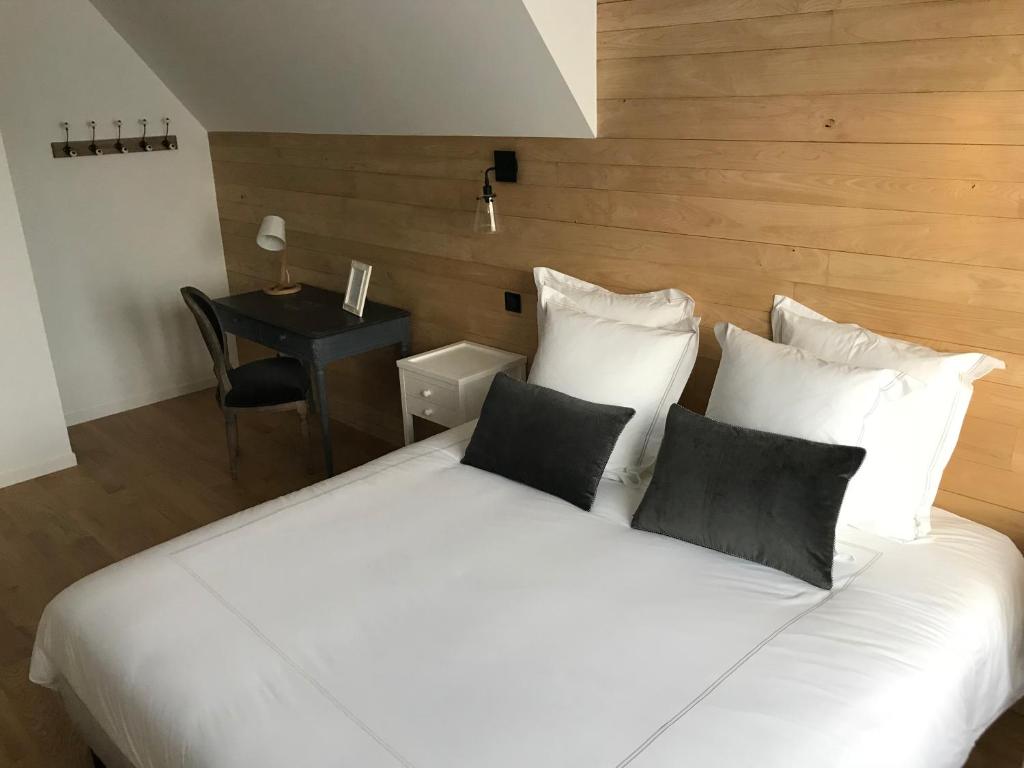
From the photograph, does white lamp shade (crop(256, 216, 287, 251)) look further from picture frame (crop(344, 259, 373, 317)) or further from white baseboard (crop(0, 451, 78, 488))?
white baseboard (crop(0, 451, 78, 488))

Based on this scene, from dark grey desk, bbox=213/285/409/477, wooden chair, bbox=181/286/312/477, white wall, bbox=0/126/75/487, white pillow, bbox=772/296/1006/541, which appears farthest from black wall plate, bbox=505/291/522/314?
white wall, bbox=0/126/75/487

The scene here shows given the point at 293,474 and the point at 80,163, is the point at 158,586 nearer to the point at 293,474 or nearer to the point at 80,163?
the point at 293,474

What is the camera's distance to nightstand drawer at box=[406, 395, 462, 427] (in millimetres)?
3095

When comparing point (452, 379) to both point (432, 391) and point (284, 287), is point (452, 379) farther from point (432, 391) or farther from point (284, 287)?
point (284, 287)

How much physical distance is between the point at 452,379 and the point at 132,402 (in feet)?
7.86

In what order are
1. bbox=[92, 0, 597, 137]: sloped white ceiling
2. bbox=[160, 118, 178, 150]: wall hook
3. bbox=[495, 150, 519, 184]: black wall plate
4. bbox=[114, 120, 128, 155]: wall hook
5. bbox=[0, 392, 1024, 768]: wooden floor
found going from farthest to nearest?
bbox=[160, 118, 178, 150]: wall hook < bbox=[114, 120, 128, 155]: wall hook < bbox=[495, 150, 519, 184]: black wall plate < bbox=[92, 0, 597, 137]: sloped white ceiling < bbox=[0, 392, 1024, 768]: wooden floor

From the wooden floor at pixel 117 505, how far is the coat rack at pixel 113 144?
4.38ft

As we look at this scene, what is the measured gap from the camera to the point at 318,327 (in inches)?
133

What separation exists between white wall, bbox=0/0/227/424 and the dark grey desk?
36.3 inches

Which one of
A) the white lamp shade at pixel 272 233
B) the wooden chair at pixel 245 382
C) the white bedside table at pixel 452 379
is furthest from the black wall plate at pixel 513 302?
the white lamp shade at pixel 272 233

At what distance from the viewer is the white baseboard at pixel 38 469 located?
3.68 metres

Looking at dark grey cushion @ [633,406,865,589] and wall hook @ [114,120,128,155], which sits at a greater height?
wall hook @ [114,120,128,155]

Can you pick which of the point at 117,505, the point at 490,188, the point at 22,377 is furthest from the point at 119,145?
the point at 490,188

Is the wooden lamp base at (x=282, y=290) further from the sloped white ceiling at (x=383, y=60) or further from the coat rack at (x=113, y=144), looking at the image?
the coat rack at (x=113, y=144)
